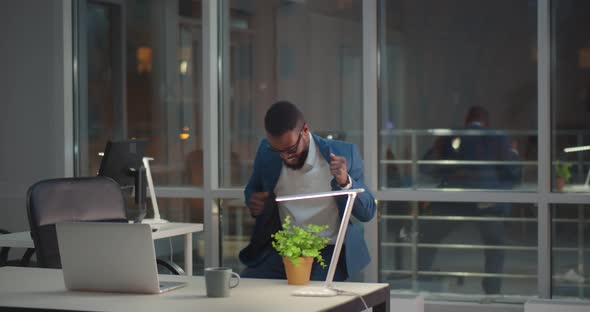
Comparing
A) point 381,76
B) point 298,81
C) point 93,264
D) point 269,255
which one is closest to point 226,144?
point 298,81

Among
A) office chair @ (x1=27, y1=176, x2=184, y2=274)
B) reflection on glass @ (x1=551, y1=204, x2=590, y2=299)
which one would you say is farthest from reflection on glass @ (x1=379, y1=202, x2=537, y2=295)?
office chair @ (x1=27, y1=176, x2=184, y2=274)

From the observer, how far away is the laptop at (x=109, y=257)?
3.09m

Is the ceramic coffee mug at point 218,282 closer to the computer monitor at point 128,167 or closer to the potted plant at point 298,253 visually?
the potted plant at point 298,253

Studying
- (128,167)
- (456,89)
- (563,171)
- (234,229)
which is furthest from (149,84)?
(563,171)

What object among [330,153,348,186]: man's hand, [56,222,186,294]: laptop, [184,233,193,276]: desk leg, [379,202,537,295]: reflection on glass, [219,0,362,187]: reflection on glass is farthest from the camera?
[219,0,362,187]: reflection on glass

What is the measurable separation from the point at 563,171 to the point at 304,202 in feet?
7.21

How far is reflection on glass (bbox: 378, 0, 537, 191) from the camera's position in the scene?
5820 mm

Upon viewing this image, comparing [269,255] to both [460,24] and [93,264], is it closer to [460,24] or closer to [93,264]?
[93,264]

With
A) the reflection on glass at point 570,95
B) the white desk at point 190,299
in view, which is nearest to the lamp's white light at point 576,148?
the reflection on glass at point 570,95

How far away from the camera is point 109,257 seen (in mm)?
3137

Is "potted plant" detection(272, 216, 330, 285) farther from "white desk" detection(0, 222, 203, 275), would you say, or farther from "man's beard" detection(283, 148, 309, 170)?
"white desk" detection(0, 222, 203, 275)

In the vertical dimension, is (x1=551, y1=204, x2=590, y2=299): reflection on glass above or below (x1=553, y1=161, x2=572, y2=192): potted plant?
below

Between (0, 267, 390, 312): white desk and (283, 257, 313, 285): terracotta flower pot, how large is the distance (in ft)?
0.13

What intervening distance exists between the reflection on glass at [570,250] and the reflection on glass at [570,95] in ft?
0.52
